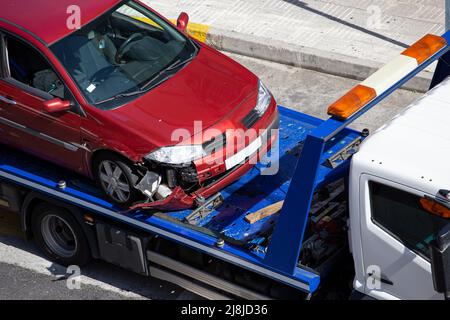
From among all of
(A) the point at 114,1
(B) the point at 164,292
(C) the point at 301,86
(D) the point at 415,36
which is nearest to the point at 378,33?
(D) the point at 415,36

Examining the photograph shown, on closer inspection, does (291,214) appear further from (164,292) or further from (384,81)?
(164,292)

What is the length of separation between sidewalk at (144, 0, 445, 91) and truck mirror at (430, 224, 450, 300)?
5.28 metres

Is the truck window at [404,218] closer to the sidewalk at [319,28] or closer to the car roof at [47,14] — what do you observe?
the car roof at [47,14]

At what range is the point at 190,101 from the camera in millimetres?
7281

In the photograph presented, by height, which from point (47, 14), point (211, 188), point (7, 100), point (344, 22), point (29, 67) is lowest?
point (344, 22)

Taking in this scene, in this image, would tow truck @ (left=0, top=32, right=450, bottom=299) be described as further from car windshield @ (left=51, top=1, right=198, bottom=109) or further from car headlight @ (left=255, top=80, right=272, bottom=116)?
car windshield @ (left=51, top=1, right=198, bottom=109)

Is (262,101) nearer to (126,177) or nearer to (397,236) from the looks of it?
(126,177)

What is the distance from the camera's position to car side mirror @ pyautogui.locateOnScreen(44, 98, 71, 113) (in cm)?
715

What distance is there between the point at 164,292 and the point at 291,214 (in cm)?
216

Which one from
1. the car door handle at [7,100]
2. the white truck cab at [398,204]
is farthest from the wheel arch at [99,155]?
the white truck cab at [398,204]

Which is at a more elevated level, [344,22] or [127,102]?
[127,102]

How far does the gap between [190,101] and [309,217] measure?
1.51 meters

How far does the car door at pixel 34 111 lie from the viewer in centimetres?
734

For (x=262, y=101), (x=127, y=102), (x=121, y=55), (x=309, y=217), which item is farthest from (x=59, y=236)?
(x=309, y=217)
